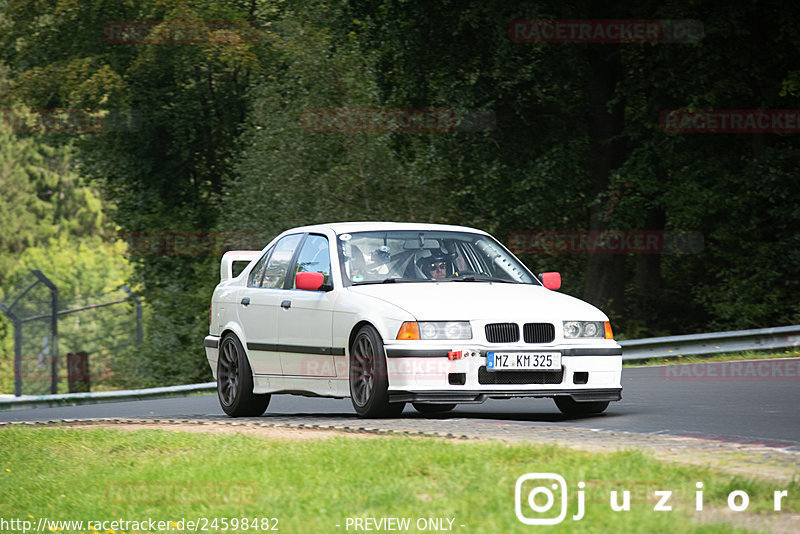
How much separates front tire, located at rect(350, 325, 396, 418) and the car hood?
353 mm

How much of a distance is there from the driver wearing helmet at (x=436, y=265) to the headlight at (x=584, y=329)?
1381 millimetres

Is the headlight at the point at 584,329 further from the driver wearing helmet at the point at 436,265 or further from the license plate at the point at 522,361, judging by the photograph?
the driver wearing helmet at the point at 436,265

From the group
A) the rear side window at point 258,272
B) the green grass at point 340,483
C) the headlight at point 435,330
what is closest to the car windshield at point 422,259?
the headlight at point 435,330

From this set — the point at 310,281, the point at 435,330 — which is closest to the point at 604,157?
the point at 310,281

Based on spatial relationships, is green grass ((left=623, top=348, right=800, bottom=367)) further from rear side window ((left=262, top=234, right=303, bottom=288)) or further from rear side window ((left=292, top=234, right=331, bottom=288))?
Answer: rear side window ((left=292, top=234, right=331, bottom=288))

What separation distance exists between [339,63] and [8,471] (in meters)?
23.1

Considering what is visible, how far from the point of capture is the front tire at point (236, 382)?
1261 centimetres

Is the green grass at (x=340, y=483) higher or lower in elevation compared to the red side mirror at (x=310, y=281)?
lower

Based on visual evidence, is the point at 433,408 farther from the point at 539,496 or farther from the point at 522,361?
the point at 539,496

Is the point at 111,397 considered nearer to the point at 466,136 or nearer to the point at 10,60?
the point at 466,136

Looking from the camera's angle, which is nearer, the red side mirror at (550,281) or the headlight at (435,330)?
the headlight at (435,330)

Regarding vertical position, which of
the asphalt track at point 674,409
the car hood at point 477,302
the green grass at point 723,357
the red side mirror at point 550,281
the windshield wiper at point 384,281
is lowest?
the green grass at point 723,357

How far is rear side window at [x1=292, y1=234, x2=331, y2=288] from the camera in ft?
38.7

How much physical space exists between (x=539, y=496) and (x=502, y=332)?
3.88 meters
